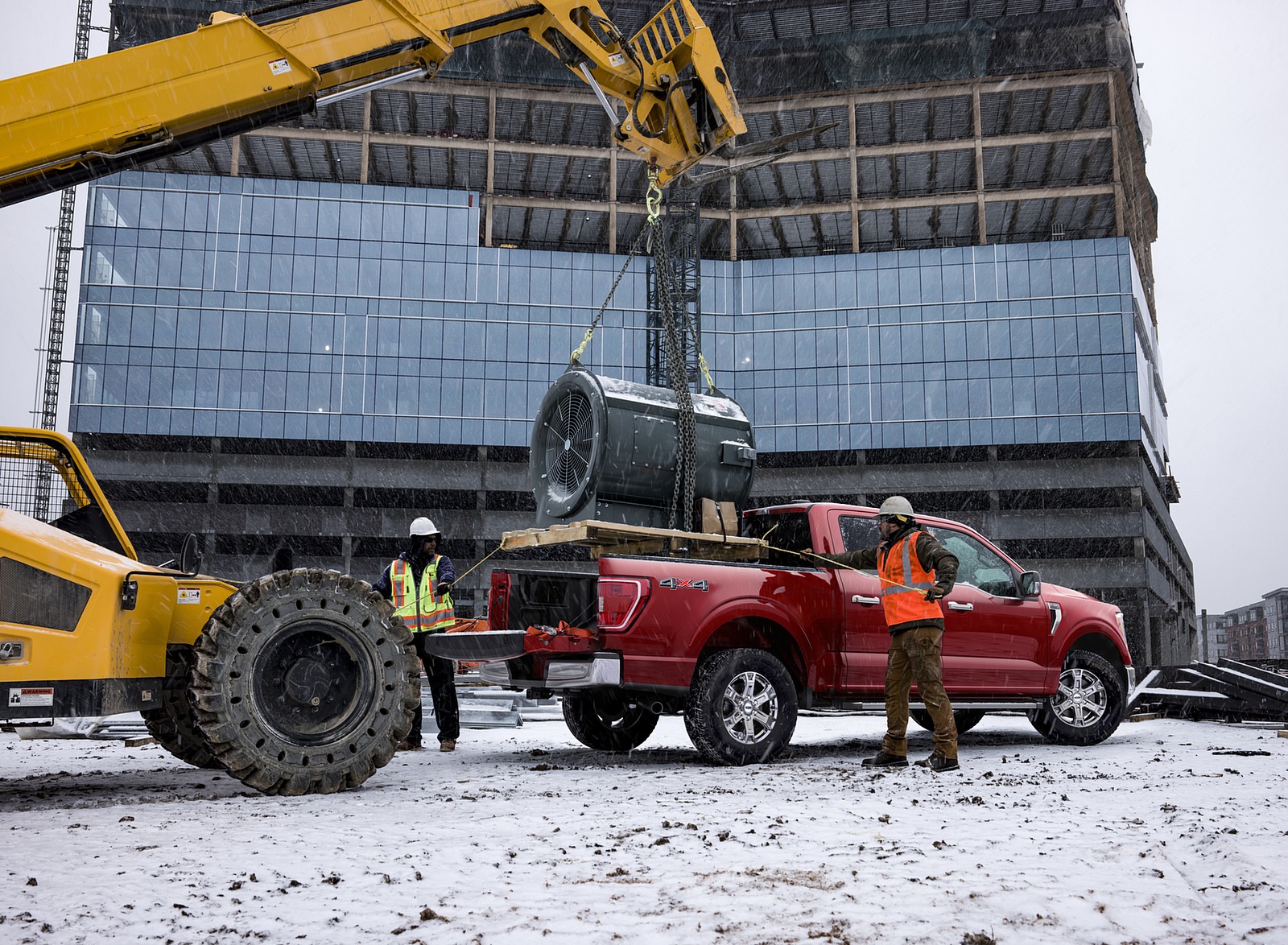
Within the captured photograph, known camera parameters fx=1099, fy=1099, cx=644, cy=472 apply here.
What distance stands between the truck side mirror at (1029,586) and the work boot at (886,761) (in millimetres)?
2329

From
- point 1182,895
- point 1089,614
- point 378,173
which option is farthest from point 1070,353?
point 1182,895

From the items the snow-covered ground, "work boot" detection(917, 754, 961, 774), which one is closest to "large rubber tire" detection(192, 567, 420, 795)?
the snow-covered ground

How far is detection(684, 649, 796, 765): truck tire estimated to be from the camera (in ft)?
26.6

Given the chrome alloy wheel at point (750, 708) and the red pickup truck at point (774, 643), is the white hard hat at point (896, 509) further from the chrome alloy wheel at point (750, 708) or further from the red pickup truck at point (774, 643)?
the chrome alloy wheel at point (750, 708)

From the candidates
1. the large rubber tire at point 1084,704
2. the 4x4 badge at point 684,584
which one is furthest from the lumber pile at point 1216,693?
the 4x4 badge at point 684,584

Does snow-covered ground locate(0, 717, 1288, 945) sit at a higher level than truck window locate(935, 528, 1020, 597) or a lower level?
lower

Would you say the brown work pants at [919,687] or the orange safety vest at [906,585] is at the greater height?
the orange safety vest at [906,585]

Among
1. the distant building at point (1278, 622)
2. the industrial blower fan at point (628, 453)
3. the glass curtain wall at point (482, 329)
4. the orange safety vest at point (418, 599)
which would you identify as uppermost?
the glass curtain wall at point (482, 329)

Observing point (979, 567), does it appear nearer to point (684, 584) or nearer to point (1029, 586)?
point (1029, 586)

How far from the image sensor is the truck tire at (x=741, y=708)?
809cm

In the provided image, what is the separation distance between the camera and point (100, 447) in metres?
50.1

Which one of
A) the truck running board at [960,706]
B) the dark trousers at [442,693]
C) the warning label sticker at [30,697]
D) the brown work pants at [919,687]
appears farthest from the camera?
the dark trousers at [442,693]

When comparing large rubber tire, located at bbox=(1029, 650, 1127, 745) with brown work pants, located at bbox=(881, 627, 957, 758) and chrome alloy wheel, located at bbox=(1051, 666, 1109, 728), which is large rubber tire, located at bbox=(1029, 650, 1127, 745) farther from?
brown work pants, located at bbox=(881, 627, 957, 758)

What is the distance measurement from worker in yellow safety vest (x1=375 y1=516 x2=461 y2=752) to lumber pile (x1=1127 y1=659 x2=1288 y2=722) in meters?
9.30
